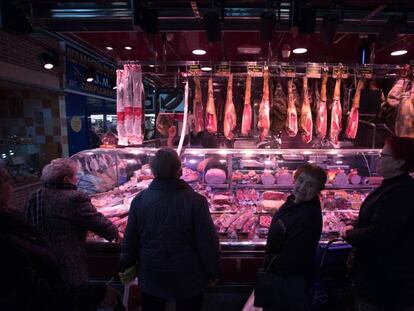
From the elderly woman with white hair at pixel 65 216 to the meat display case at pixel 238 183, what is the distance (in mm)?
596

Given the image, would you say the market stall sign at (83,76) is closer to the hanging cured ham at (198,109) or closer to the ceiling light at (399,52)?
the hanging cured ham at (198,109)

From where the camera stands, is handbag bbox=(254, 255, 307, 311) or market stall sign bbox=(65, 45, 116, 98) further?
market stall sign bbox=(65, 45, 116, 98)

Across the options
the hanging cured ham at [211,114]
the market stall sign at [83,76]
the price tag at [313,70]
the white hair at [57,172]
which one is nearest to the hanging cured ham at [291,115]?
the price tag at [313,70]

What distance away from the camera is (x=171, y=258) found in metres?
2.43

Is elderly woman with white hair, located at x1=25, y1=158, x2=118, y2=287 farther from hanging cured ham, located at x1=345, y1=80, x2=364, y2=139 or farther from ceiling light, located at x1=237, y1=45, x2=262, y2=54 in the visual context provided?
ceiling light, located at x1=237, y1=45, x2=262, y2=54

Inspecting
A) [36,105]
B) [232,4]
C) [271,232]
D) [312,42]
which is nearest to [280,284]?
[271,232]

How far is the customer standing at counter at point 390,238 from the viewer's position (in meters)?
2.25

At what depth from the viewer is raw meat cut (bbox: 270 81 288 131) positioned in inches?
170

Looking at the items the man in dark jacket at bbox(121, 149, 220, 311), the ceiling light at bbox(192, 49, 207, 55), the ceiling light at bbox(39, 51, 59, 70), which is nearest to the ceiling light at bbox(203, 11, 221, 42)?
the man in dark jacket at bbox(121, 149, 220, 311)

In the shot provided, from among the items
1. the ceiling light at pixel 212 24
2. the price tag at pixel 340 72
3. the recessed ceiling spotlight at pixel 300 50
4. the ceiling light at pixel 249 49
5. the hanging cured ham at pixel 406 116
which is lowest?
the hanging cured ham at pixel 406 116

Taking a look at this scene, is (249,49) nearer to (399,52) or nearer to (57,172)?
(399,52)

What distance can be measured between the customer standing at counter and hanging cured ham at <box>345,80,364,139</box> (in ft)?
6.18

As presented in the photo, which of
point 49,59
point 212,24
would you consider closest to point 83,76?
point 49,59

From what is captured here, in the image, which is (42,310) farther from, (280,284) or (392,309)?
(392,309)
